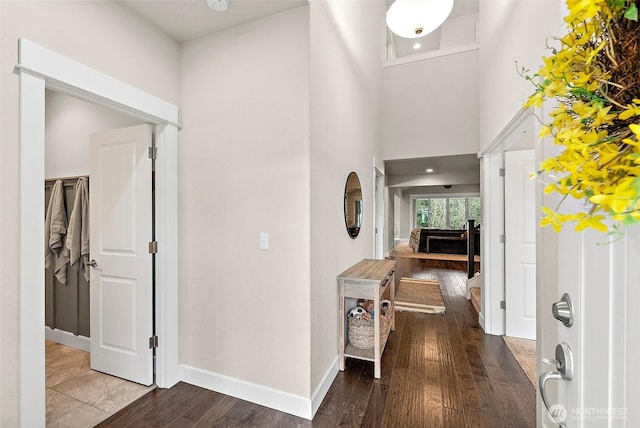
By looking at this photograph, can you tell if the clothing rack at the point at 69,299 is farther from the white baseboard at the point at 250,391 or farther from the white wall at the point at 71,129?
the white baseboard at the point at 250,391

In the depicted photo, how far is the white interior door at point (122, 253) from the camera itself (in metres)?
2.22

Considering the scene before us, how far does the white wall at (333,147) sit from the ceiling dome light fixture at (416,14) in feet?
1.59

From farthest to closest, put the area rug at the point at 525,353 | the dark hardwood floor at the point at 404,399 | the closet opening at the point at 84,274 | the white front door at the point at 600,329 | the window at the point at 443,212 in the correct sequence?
the window at the point at 443,212
the area rug at the point at 525,353
the closet opening at the point at 84,274
the dark hardwood floor at the point at 404,399
the white front door at the point at 600,329

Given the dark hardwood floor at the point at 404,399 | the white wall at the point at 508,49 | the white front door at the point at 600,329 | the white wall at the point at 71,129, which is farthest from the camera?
the white wall at the point at 71,129

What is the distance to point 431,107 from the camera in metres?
4.63

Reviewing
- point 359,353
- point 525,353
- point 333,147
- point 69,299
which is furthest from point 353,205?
point 69,299

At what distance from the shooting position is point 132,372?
229 cm

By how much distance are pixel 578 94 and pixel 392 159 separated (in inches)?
177

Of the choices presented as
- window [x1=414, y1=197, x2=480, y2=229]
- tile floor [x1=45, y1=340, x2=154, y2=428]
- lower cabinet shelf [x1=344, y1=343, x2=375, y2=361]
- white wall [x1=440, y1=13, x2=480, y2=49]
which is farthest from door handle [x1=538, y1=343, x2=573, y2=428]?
window [x1=414, y1=197, x2=480, y2=229]

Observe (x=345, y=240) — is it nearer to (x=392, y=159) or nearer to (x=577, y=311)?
(x=577, y=311)

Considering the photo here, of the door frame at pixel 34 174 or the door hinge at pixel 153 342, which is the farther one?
the door hinge at pixel 153 342

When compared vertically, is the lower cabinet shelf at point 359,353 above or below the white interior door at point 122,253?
below

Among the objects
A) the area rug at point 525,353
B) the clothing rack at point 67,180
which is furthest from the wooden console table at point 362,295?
the clothing rack at point 67,180

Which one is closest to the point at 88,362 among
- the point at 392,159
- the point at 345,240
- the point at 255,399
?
the point at 255,399
